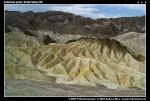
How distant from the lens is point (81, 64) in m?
2.45

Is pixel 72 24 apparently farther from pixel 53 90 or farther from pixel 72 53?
pixel 53 90

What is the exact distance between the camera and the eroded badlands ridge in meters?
2.44

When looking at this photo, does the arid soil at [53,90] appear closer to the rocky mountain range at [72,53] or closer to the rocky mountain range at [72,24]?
the rocky mountain range at [72,53]

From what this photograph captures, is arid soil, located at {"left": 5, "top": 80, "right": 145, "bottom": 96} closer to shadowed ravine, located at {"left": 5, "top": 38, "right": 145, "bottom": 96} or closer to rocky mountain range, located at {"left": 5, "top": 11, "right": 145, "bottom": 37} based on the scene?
shadowed ravine, located at {"left": 5, "top": 38, "right": 145, "bottom": 96}

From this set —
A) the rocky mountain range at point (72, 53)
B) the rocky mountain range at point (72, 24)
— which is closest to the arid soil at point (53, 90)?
the rocky mountain range at point (72, 53)

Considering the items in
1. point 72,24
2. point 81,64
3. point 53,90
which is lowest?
point 53,90

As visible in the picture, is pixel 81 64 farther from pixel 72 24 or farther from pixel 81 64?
pixel 72 24

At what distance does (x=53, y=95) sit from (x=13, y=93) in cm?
19

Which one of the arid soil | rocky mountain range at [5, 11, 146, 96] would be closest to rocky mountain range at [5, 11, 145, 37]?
rocky mountain range at [5, 11, 146, 96]

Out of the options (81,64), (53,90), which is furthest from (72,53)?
(53,90)

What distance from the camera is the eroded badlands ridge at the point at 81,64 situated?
8.00 ft

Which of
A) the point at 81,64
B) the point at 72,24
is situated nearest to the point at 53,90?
the point at 81,64

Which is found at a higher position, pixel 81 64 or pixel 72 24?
pixel 72 24
